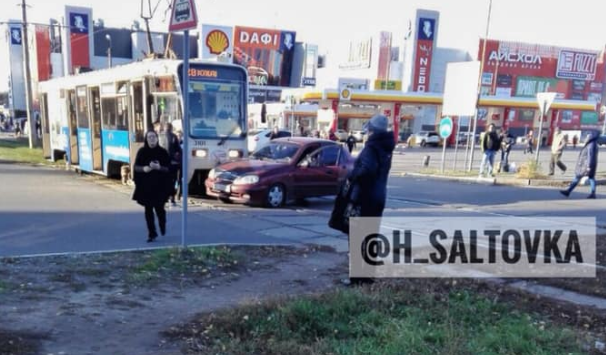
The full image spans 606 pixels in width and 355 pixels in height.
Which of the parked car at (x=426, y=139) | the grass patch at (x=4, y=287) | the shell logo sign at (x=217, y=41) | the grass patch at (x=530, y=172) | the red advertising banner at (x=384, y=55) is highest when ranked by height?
the red advertising banner at (x=384, y=55)

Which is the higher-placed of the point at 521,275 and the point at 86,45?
the point at 86,45

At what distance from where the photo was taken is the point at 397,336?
429 cm

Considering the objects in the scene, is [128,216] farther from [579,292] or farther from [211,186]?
[579,292]

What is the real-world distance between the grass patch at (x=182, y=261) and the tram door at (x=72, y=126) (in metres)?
11.9

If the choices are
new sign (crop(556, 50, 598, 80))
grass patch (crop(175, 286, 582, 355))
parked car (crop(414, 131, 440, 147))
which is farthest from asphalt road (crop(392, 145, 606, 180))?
new sign (crop(556, 50, 598, 80))

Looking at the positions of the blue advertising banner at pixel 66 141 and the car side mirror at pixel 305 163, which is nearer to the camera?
the car side mirror at pixel 305 163

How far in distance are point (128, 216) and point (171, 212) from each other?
0.94 meters

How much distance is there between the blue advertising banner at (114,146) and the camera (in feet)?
45.6

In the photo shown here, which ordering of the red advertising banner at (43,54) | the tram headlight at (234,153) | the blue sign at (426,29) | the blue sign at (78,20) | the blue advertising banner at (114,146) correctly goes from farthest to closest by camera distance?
the red advertising banner at (43,54) < the blue sign at (426,29) < the blue sign at (78,20) < the blue advertising banner at (114,146) < the tram headlight at (234,153)

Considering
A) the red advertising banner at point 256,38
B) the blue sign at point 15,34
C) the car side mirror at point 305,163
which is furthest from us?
the red advertising banner at point 256,38

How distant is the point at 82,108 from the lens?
54.4 ft

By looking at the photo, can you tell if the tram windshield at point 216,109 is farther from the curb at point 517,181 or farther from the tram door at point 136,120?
the curb at point 517,181

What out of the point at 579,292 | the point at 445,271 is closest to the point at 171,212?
the point at 445,271

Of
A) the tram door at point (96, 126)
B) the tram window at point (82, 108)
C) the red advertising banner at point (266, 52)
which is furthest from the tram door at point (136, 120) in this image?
the red advertising banner at point (266, 52)
